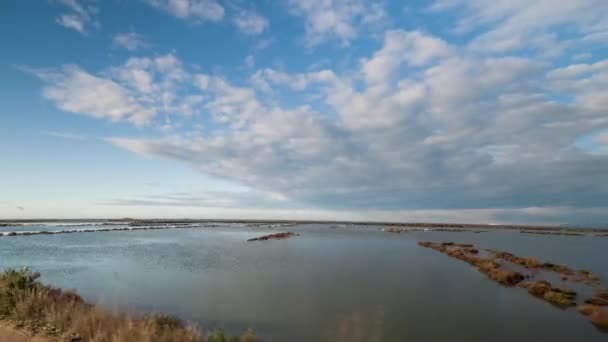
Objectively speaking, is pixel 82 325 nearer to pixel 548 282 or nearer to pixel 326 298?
pixel 326 298

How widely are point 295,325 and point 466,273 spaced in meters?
21.0

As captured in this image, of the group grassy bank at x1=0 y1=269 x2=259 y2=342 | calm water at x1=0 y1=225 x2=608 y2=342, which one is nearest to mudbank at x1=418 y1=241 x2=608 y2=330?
calm water at x1=0 y1=225 x2=608 y2=342

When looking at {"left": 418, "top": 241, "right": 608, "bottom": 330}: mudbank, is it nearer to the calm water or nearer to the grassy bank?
the calm water

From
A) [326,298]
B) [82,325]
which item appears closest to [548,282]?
[326,298]

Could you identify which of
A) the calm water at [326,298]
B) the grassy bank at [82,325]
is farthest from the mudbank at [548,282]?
the grassy bank at [82,325]

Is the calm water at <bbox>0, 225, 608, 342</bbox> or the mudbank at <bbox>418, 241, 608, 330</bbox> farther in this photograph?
the mudbank at <bbox>418, 241, 608, 330</bbox>

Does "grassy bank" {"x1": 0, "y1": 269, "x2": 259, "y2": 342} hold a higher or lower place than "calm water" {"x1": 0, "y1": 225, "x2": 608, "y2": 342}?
higher

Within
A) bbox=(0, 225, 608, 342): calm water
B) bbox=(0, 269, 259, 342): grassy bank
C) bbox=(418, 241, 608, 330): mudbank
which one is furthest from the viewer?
bbox=(418, 241, 608, 330): mudbank

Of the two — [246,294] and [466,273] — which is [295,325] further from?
[466,273]

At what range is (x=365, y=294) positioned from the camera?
1991cm

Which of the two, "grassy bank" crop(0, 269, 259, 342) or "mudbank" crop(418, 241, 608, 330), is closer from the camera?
"grassy bank" crop(0, 269, 259, 342)

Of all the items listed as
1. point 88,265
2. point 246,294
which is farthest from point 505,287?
point 88,265

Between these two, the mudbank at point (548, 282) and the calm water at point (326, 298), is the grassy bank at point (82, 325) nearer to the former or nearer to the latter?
the calm water at point (326, 298)

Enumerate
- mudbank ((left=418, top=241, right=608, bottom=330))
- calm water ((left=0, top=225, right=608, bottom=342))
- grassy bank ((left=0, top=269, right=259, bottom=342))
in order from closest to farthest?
grassy bank ((left=0, top=269, right=259, bottom=342))
calm water ((left=0, top=225, right=608, bottom=342))
mudbank ((left=418, top=241, right=608, bottom=330))
